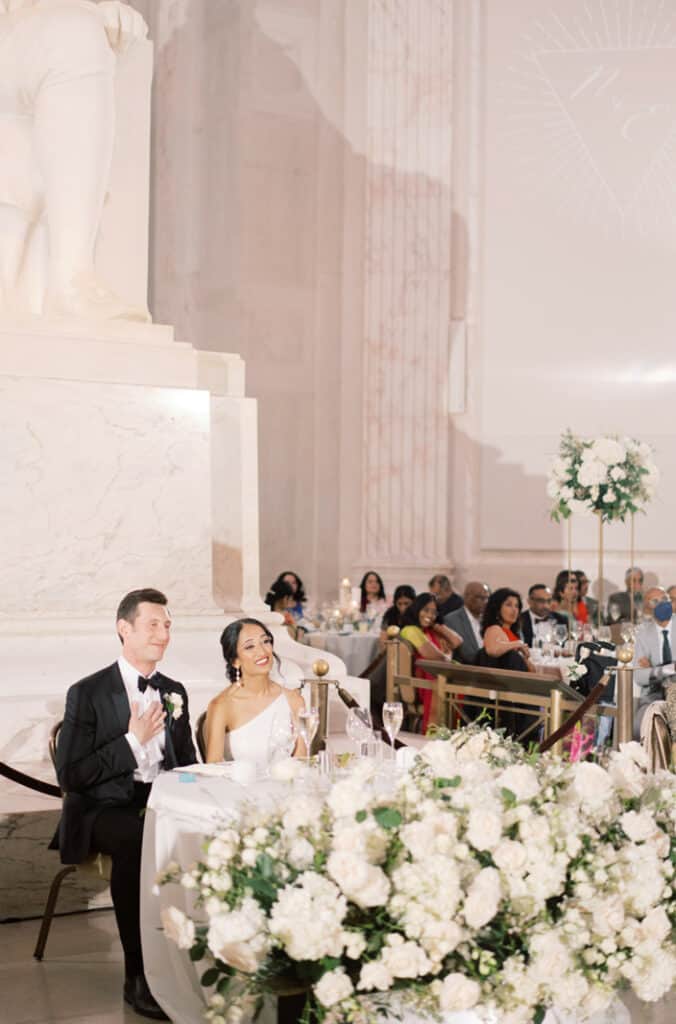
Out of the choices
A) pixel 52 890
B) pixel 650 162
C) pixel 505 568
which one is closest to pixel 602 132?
pixel 650 162

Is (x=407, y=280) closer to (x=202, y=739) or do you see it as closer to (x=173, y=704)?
(x=202, y=739)

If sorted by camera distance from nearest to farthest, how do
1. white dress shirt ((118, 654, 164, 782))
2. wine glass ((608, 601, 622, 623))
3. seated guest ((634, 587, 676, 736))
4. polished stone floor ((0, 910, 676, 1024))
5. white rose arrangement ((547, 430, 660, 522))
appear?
polished stone floor ((0, 910, 676, 1024)) → white dress shirt ((118, 654, 164, 782)) → seated guest ((634, 587, 676, 736)) → white rose arrangement ((547, 430, 660, 522)) → wine glass ((608, 601, 622, 623))

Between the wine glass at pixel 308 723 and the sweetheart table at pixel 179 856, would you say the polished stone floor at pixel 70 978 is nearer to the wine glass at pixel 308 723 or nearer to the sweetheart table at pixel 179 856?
the sweetheart table at pixel 179 856

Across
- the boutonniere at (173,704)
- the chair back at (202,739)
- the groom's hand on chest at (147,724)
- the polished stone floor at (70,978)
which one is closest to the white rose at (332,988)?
the polished stone floor at (70,978)

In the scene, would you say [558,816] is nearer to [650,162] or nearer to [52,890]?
[52,890]

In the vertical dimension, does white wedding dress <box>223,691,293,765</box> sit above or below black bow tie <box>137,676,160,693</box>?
below

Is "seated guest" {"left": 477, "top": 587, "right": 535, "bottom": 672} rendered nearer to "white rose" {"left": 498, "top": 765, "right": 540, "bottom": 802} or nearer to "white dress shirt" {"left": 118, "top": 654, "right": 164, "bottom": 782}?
"white dress shirt" {"left": 118, "top": 654, "right": 164, "bottom": 782}

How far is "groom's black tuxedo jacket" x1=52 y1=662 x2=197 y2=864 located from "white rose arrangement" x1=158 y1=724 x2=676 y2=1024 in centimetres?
138

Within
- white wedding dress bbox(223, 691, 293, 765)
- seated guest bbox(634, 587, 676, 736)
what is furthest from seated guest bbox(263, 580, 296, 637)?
white wedding dress bbox(223, 691, 293, 765)

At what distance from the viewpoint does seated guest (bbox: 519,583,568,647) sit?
34.6ft

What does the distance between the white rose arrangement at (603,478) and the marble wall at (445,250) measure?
3.81 metres

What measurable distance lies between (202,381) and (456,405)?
6647mm

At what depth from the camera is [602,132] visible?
1370 centimetres

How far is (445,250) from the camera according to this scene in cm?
1357
